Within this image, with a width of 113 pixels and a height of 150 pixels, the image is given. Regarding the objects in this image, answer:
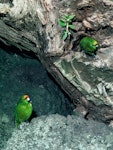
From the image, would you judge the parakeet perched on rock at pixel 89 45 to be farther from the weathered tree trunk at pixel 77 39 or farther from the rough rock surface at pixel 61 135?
the rough rock surface at pixel 61 135

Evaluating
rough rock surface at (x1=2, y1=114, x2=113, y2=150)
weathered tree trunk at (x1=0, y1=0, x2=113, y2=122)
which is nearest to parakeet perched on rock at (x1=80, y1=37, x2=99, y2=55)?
weathered tree trunk at (x1=0, y1=0, x2=113, y2=122)

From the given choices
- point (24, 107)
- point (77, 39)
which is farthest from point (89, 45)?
point (24, 107)

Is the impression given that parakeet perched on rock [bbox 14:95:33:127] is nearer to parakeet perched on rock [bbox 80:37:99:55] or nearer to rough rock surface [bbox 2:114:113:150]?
rough rock surface [bbox 2:114:113:150]

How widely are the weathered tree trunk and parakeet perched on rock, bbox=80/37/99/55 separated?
0.37ft

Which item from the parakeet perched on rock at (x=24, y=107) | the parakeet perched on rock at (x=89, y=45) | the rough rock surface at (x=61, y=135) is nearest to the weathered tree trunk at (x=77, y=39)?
the parakeet perched on rock at (x=89, y=45)

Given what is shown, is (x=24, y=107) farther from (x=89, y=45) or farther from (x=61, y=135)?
(x=89, y=45)

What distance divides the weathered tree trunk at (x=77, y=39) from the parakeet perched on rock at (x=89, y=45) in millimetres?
114

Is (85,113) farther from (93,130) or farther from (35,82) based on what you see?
(35,82)

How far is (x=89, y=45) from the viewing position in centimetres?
465

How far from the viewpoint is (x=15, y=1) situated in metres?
4.77

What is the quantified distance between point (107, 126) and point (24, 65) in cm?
237

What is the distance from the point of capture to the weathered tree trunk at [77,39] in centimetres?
471

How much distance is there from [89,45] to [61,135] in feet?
4.66

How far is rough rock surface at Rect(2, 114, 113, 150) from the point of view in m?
4.82
